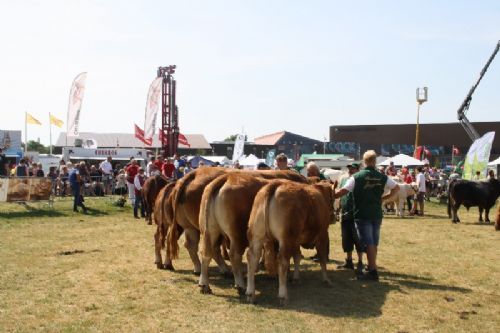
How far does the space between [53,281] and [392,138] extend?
185 ft

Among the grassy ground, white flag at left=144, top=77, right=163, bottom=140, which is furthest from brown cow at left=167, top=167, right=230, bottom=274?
white flag at left=144, top=77, right=163, bottom=140

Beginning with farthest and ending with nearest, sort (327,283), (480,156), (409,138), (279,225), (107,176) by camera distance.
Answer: (409,138)
(107,176)
(480,156)
(327,283)
(279,225)

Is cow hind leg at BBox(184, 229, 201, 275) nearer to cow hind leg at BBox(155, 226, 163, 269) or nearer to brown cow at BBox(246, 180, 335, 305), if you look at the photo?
cow hind leg at BBox(155, 226, 163, 269)

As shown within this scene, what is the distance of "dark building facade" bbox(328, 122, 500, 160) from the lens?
5712 cm

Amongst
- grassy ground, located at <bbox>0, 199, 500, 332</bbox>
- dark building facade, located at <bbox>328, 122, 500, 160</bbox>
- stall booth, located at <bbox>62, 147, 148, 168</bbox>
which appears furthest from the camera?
dark building facade, located at <bbox>328, 122, 500, 160</bbox>

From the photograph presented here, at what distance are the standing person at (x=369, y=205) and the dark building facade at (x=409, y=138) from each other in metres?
49.3

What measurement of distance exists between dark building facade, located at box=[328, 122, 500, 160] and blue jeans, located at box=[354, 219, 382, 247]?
1941 inches

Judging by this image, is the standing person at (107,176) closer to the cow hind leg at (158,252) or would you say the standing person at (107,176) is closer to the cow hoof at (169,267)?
the cow hind leg at (158,252)

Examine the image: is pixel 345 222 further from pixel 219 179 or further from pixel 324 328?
pixel 324 328

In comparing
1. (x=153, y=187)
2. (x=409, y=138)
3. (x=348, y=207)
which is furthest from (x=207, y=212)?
(x=409, y=138)

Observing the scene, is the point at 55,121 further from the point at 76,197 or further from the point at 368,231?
the point at 368,231

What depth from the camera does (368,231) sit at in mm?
8148

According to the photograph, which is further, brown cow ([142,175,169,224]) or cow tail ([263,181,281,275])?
brown cow ([142,175,169,224])

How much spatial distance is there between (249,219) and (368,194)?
7.17 ft
